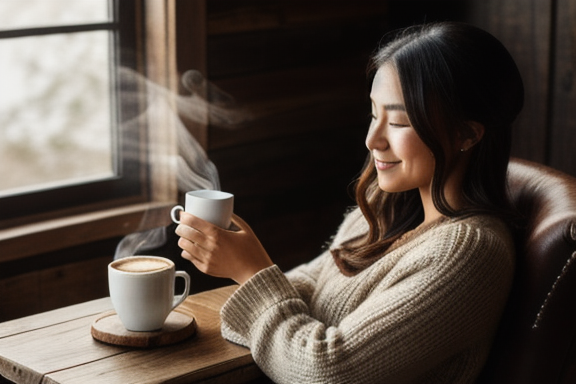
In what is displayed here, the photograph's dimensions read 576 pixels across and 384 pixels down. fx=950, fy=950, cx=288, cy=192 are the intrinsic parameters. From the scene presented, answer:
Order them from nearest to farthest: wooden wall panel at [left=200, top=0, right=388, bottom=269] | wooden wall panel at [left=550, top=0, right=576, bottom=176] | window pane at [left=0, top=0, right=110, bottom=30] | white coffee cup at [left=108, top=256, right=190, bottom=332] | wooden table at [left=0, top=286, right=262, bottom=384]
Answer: wooden table at [left=0, top=286, right=262, bottom=384] → white coffee cup at [left=108, top=256, right=190, bottom=332] → window pane at [left=0, top=0, right=110, bottom=30] → wooden wall panel at [left=200, top=0, right=388, bottom=269] → wooden wall panel at [left=550, top=0, right=576, bottom=176]

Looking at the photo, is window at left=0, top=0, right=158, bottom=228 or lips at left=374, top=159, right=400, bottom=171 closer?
lips at left=374, top=159, right=400, bottom=171

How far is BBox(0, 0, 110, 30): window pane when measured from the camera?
7.38 ft

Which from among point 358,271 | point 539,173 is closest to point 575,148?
point 539,173

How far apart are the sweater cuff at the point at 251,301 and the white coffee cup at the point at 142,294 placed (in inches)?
4.1

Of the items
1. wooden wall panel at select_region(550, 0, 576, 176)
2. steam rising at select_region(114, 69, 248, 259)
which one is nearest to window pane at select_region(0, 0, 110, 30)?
steam rising at select_region(114, 69, 248, 259)

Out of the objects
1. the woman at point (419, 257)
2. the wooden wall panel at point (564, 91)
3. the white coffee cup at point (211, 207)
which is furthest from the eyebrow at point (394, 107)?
the wooden wall panel at point (564, 91)

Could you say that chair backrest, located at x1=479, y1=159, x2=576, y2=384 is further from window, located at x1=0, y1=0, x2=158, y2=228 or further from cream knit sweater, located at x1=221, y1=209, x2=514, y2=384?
window, located at x1=0, y1=0, x2=158, y2=228

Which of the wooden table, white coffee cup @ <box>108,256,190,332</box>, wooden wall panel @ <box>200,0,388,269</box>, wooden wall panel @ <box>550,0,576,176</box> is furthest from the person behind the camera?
wooden wall panel @ <box>550,0,576,176</box>

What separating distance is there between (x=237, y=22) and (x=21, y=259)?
2.79 feet

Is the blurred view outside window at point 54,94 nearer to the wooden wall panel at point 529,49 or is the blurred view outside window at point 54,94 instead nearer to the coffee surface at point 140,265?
the coffee surface at point 140,265

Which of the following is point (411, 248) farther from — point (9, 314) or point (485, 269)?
point (9, 314)

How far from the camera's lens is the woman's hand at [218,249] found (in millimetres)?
1656

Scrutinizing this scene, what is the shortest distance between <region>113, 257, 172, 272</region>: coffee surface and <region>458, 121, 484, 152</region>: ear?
0.55 metres

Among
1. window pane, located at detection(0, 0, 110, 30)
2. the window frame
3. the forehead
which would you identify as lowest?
the window frame
